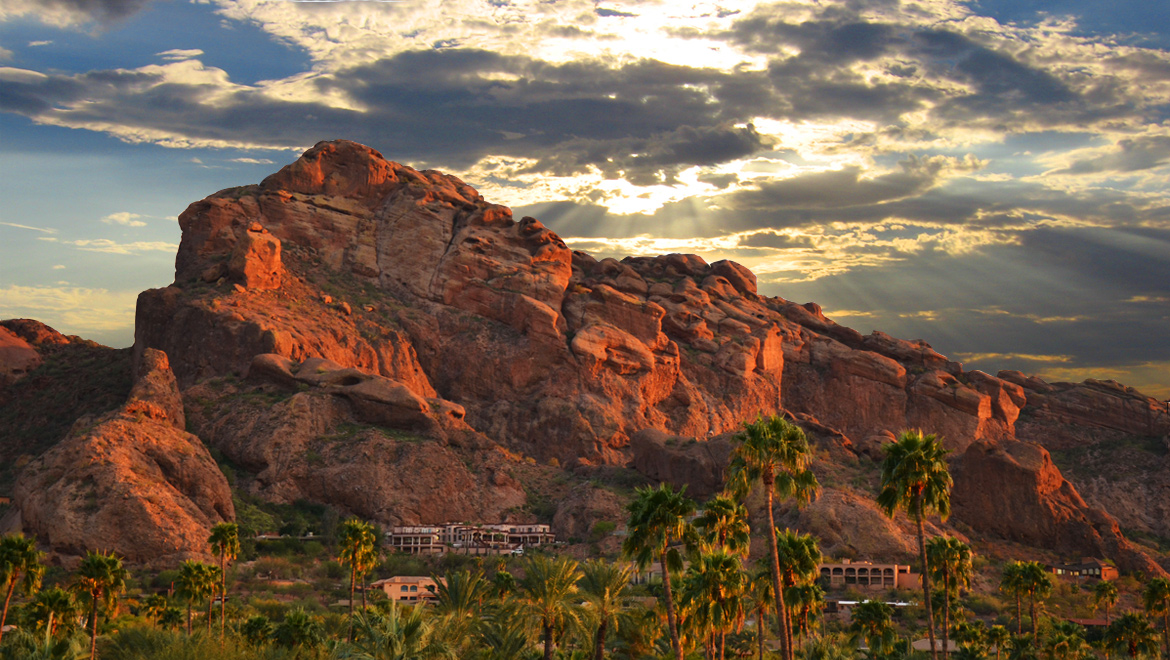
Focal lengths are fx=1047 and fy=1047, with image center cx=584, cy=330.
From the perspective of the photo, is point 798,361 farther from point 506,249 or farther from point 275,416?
point 275,416

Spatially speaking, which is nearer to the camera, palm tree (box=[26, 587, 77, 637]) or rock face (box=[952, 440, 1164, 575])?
palm tree (box=[26, 587, 77, 637])

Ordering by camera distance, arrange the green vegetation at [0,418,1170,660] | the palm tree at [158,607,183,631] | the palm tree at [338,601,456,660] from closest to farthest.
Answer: the palm tree at [338,601,456,660]
the green vegetation at [0,418,1170,660]
the palm tree at [158,607,183,631]

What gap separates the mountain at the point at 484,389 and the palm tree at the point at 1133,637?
3756cm

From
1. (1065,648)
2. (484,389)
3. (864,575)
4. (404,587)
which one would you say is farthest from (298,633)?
(484,389)

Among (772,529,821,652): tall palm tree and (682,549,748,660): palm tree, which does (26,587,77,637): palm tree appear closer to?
(682,549,748,660): palm tree

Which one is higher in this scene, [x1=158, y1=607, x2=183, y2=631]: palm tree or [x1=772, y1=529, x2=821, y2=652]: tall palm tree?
[x1=772, y1=529, x2=821, y2=652]: tall palm tree

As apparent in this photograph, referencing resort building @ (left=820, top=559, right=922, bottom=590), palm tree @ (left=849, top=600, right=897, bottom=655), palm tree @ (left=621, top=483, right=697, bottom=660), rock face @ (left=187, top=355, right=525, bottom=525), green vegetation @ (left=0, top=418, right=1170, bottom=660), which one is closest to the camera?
palm tree @ (left=621, top=483, right=697, bottom=660)

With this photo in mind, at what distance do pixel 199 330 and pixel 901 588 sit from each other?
8127 cm

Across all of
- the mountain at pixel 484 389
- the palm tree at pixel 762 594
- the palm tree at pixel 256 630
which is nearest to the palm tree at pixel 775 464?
the palm tree at pixel 762 594

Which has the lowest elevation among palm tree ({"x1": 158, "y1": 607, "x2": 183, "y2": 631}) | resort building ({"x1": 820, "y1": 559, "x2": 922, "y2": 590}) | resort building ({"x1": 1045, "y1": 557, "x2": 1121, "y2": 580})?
resort building ({"x1": 1045, "y1": 557, "x2": 1121, "y2": 580})

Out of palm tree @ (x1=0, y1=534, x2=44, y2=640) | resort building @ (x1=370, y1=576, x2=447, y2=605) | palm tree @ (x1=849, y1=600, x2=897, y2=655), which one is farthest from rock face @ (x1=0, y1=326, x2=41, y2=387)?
palm tree @ (x1=849, y1=600, x2=897, y2=655)

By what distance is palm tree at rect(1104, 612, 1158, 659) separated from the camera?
56219 mm

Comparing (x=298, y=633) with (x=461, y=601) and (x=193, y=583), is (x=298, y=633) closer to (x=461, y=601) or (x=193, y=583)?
(x=193, y=583)

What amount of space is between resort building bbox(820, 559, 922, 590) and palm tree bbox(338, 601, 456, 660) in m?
63.1
